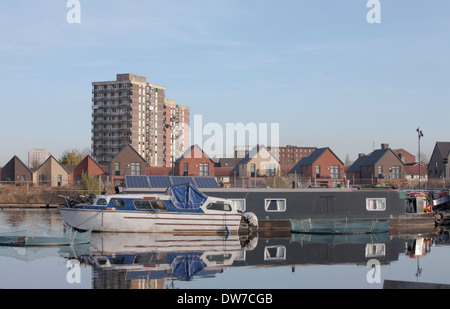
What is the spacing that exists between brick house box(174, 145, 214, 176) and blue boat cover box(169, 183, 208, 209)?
59.7 metres

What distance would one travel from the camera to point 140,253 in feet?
97.4

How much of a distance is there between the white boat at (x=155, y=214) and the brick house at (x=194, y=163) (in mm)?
59580

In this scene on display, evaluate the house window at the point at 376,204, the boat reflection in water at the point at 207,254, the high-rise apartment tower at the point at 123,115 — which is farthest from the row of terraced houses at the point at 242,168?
the high-rise apartment tower at the point at 123,115

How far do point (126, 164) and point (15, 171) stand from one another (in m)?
22.0

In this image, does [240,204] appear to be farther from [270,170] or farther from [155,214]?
[270,170]

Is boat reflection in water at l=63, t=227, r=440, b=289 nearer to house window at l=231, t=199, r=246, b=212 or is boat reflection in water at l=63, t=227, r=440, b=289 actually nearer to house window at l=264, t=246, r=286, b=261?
house window at l=264, t=246, r=286, b=261

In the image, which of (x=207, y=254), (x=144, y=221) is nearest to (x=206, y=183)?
(x=144, y=221)

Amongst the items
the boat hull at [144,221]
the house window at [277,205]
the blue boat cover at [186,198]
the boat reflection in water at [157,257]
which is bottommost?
the boat reflection in water at [157,257]

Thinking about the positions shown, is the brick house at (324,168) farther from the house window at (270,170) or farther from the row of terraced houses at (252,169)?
the house window at (270,170)

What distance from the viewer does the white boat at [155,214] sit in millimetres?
36844

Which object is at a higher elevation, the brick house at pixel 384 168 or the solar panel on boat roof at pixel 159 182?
the brick house at pixel 384 168

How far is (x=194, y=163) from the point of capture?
98125 millimetres

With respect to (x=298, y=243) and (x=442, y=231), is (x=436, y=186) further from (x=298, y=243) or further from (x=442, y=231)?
(x=298, y=243)
